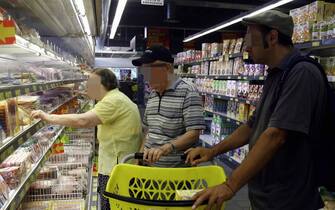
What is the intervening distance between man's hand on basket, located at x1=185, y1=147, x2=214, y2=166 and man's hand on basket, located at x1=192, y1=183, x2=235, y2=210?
1.74 feet

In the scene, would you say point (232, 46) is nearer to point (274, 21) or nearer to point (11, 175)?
point (274, 21)

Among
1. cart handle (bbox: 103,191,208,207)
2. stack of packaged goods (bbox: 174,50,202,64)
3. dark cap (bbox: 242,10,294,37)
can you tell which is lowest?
cart handle (bbox: 103,191,208,207)

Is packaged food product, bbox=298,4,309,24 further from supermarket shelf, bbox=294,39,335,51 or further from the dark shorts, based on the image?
the dark shorts

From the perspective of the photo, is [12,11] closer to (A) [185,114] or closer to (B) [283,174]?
(A) [185,114]

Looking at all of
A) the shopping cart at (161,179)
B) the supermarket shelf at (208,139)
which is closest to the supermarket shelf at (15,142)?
the shopping cart at (161,179)

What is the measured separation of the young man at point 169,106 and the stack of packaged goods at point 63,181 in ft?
3.45

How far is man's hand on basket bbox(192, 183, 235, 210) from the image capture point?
142cm

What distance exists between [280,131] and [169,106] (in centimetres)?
118

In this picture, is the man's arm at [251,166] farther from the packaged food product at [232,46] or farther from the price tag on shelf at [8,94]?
the packaged food product at [232,46]

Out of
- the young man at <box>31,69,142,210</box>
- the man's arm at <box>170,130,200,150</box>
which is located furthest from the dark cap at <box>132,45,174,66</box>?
the young man at <box>31,69,142,210</box>

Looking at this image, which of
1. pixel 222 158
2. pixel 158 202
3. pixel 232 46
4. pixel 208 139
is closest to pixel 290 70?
pixel 158 202

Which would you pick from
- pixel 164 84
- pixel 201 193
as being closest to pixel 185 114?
pixel 164 84

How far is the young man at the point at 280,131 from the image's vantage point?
158 cm

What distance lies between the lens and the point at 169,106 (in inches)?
105
